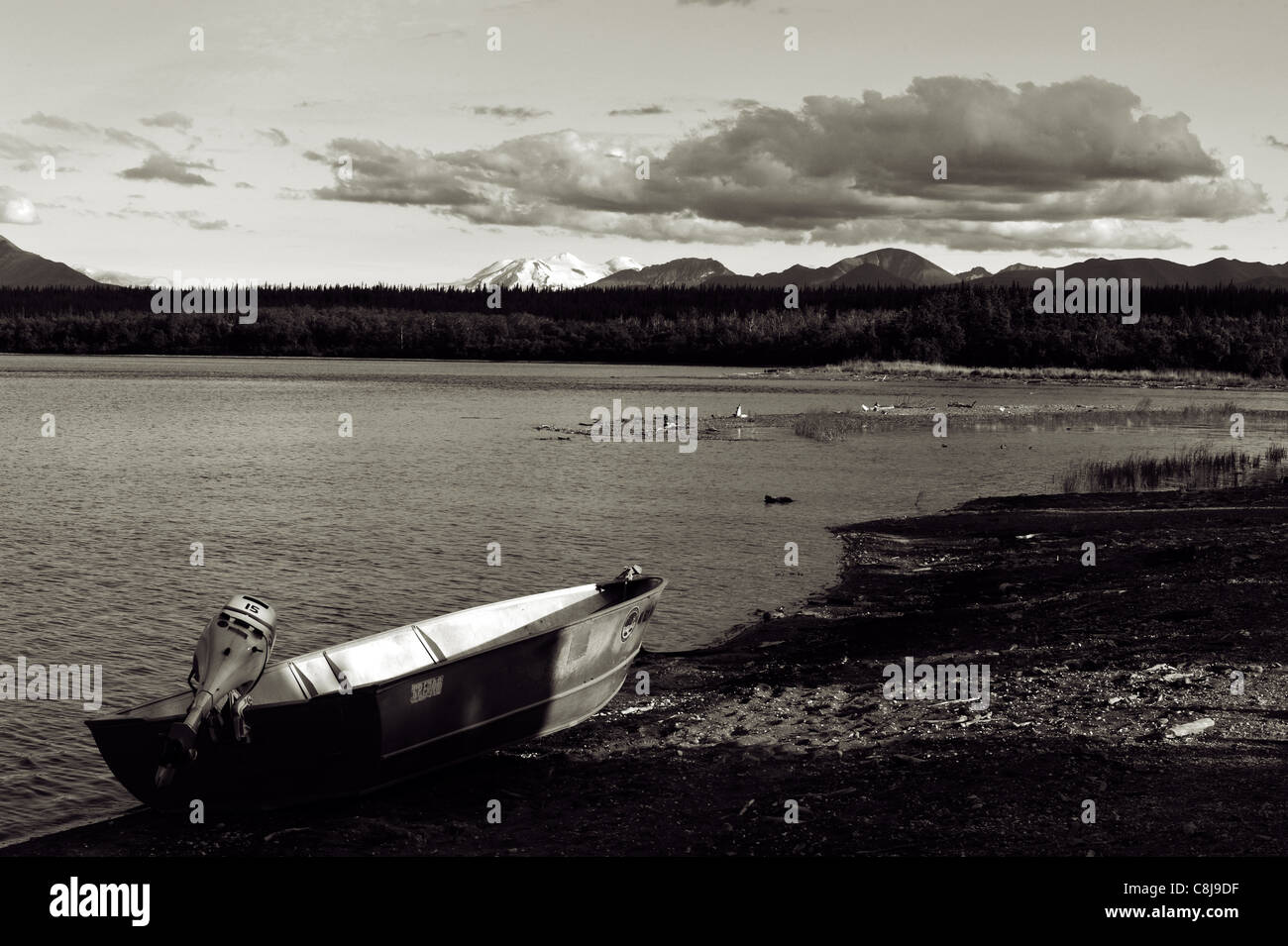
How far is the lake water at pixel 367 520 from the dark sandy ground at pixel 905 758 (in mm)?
2848

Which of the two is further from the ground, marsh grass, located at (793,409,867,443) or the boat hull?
marsh grass, located at (793,409,867,443)

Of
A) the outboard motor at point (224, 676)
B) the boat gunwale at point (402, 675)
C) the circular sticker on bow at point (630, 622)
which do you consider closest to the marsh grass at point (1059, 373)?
the boat gunwale at point (402, 675)

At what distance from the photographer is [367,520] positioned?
31.2 m

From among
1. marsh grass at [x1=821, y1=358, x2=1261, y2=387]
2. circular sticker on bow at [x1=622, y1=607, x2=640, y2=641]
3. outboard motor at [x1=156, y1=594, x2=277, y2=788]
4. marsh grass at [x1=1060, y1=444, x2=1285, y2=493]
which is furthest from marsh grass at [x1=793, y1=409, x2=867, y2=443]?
marsh grass at [x1=821, y1=358, x2=1261, y2=387]

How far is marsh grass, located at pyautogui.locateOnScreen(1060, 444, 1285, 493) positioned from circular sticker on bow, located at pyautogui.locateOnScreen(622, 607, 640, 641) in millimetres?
22824

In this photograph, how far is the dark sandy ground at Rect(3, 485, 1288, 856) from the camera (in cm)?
932

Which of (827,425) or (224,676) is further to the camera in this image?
(827,425)

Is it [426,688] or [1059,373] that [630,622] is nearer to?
[426,688]

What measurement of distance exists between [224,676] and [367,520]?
20673 mm

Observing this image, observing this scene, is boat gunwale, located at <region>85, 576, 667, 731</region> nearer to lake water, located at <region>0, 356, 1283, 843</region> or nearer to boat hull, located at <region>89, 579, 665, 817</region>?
boat hull, located at <region>89, 579, 665, 817</region>

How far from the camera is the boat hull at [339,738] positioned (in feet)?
36.1

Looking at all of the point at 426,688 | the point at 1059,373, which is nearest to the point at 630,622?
the point at 426,688
